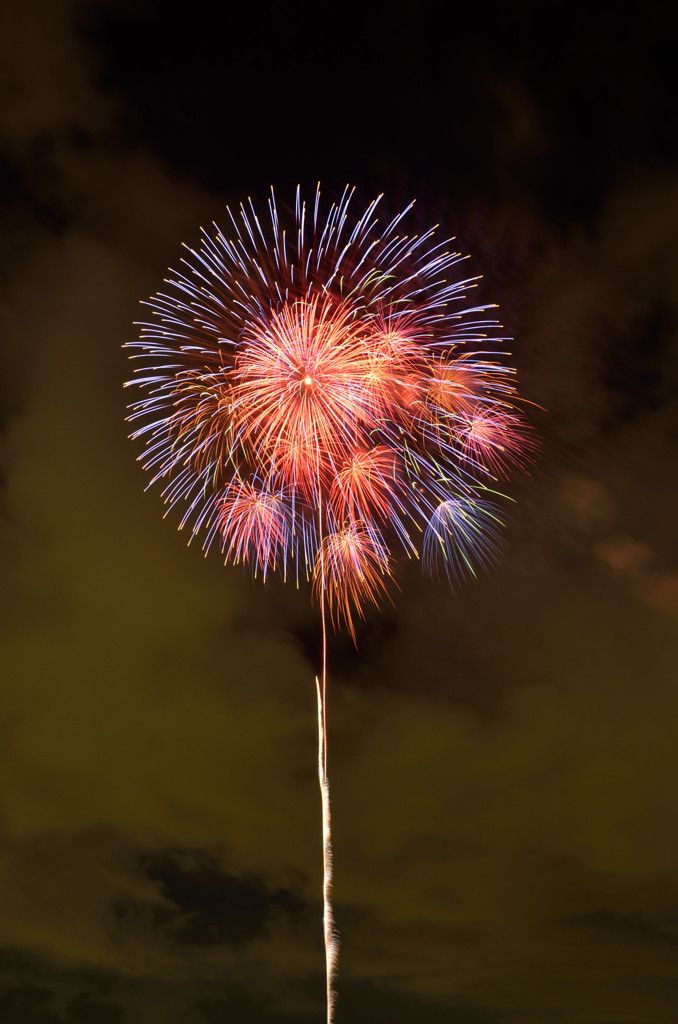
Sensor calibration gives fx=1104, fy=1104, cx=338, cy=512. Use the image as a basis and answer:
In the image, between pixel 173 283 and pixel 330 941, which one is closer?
pixel 173 283

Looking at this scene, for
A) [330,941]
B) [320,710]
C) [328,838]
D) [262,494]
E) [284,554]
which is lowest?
[330,941]

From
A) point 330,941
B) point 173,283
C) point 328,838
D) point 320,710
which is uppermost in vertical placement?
point 173,283

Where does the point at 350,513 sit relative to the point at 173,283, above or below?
below

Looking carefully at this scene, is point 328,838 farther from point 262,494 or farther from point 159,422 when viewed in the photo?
point 159,422

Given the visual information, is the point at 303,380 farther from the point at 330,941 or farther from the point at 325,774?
the point at 330,941

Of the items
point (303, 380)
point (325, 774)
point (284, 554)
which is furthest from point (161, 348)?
point (325, 774)

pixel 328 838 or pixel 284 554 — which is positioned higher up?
pixel 284 554

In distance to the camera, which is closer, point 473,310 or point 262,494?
point 473,310

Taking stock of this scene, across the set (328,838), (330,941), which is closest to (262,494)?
(328,838)
